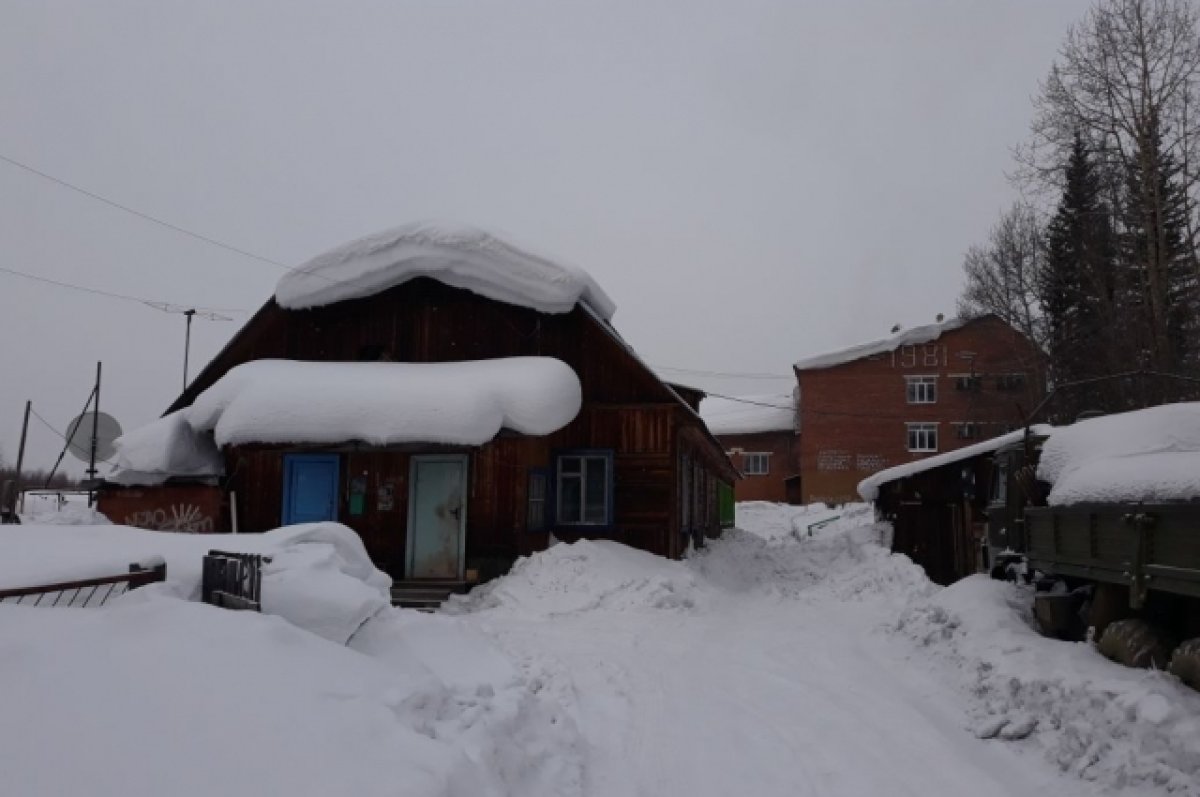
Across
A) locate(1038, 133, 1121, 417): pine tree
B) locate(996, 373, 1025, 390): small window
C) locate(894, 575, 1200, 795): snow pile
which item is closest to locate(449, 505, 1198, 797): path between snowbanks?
locate(894, 575, 1200, 795): snow pile

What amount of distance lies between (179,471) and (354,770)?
15.0 m

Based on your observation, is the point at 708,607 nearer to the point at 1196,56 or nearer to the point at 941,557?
the point at 941,557

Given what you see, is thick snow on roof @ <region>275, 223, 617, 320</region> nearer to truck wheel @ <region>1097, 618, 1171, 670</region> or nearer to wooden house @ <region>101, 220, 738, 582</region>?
wooden house @ <region>101, 220, 738, 582</region>

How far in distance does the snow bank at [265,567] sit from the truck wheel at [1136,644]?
21.3 feet

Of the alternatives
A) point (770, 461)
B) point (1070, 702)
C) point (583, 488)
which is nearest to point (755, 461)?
point (770, 461)

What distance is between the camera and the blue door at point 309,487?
54.3 feet

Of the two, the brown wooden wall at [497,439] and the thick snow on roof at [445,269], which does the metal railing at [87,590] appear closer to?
the brown wooden wall at [497,439]

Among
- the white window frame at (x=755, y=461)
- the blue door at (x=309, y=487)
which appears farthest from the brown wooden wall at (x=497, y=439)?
the white window frame at (x=755, y=461)

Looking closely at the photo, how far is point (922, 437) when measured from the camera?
42.5 m

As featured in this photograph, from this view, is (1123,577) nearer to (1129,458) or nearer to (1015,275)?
(1129,458)

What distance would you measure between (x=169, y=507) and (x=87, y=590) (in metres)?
12.5

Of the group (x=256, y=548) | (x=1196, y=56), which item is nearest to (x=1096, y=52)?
(x=1196, y=56)

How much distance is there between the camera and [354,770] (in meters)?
4.16

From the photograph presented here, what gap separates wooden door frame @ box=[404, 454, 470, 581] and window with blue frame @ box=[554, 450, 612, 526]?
2.52 m
